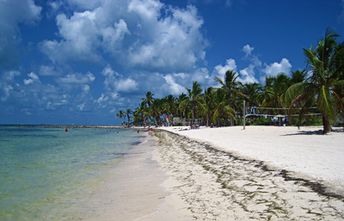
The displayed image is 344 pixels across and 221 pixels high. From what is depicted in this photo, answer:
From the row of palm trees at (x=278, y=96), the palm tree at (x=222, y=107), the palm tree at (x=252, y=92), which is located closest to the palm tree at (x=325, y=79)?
the row of palm trees at (x=278, y=96)

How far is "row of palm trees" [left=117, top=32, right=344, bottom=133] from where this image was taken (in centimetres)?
→ 1833

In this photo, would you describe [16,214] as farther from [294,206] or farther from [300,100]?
[300,100]

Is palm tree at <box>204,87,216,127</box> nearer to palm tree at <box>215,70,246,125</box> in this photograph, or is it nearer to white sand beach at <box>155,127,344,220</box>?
palm tree at <box>215,70,246,125</box>

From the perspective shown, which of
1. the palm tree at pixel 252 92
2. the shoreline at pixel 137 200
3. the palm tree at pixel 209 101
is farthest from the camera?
the palm tree at pixel 209 101

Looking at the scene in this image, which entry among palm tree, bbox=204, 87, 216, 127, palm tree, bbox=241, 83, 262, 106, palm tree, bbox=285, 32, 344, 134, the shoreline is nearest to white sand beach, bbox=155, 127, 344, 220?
the shoreline

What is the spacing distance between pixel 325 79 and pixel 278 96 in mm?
23530

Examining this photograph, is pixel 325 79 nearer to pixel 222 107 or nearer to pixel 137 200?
pixel 137 200

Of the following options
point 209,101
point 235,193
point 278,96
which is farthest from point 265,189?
point 209,101

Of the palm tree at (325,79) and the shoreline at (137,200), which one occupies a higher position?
the palm tree at (325,79)

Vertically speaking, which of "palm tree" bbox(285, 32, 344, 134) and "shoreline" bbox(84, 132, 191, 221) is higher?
"palm tree" bbox(285, 32, 344, 134)

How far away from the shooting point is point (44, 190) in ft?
27.6

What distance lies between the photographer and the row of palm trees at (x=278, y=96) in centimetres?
1833

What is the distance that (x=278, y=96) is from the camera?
136 ft

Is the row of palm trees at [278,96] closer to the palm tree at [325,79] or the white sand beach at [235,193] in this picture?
the palm tree at [325,79]
